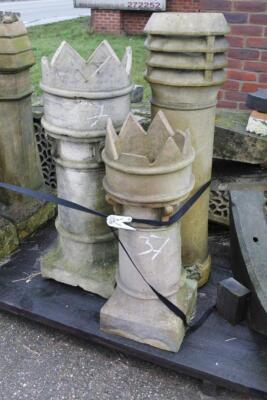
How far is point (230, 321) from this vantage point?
2598 millimetres

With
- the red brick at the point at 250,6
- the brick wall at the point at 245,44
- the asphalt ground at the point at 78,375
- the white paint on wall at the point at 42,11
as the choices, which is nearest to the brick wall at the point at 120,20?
the white paint on wall at the point at 42,11

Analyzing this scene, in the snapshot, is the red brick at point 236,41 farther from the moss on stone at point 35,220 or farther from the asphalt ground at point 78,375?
the asphalt ground at point 78,375

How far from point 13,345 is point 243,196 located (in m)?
1.59

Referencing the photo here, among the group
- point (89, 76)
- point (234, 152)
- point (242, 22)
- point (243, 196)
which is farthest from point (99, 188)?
point (242, 22)

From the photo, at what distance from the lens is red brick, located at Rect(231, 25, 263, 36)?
3.65m

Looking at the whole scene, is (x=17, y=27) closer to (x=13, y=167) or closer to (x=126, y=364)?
(x=13, y=167)

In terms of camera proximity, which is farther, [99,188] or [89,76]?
[99,188]

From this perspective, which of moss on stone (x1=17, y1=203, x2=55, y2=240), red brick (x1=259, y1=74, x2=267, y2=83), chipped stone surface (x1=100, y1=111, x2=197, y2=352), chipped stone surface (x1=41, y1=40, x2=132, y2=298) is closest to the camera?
chipped stone surface (x1=100, y1=111, x2=197, y2=352)

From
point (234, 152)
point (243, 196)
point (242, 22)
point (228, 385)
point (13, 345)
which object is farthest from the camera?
point (242, 22)

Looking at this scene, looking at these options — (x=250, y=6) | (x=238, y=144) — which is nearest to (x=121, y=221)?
(x=238, y=144)

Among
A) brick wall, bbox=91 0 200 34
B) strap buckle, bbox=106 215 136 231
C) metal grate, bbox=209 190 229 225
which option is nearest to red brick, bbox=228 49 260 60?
metal grate, bbox=209 190 229 225

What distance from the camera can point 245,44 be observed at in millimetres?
3740

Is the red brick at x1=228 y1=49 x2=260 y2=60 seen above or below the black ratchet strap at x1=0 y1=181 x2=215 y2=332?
above

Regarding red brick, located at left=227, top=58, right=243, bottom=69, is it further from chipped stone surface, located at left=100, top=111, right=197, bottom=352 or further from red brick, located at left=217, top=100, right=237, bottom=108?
chipped stone surface, located at left=100, top=111, right=197, bottom=352
